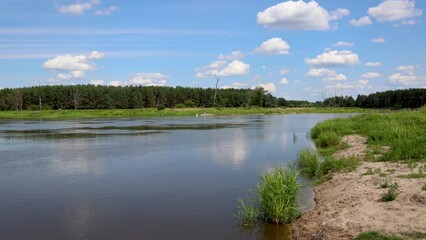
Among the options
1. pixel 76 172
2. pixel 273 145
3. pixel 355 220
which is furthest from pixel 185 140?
pixel 355 220

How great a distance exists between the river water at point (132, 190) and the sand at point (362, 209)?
0.85m

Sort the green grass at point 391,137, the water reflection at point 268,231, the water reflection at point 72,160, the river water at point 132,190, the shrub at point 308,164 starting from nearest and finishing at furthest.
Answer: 1. the water reflection at point 268,231
2. the river water at point 132,190
3. the green grass at point 391,137
4. the shrub at point 308,164
5. the water reflection at point 72,160

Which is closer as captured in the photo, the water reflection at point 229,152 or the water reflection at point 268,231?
the water reflection at point 268,231

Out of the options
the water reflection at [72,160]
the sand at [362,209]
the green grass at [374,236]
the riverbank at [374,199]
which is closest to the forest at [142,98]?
the water reflection at [72,160]

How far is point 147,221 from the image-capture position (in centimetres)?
1237

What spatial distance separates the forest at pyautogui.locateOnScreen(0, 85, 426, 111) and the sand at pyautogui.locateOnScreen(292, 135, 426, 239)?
327 feet

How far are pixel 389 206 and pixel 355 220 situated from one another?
1.26 metres

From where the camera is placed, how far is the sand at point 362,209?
992cm

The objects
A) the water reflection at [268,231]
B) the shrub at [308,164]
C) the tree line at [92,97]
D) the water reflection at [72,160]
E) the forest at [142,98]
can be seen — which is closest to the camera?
the water reflection at [268,231]

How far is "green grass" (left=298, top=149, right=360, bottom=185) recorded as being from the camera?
703 inches

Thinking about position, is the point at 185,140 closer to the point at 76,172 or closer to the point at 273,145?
the point at 273,145

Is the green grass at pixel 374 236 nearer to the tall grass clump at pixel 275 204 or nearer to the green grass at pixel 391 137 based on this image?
the tall grass clump at pixel 275 204

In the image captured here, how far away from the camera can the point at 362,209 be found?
1134cm

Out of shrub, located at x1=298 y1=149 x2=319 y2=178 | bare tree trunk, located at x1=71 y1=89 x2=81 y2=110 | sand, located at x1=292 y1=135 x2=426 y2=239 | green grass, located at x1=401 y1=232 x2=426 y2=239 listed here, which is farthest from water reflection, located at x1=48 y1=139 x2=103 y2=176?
bare tree trunk, located at x1=71 y1=89 x2=81 y2=110
